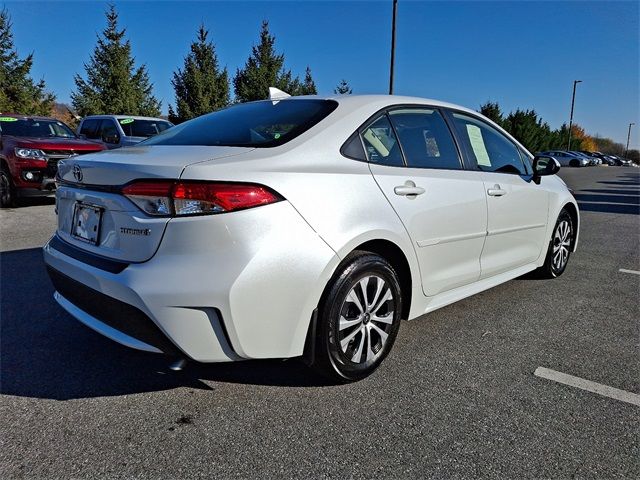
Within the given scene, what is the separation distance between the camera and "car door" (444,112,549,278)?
342 centimetres

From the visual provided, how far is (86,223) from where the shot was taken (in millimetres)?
2387

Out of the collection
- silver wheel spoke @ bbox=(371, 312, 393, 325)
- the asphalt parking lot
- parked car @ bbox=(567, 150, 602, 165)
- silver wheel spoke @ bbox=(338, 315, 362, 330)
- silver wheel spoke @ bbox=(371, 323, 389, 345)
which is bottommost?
the asphalt parking lot

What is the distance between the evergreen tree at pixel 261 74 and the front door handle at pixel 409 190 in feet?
105

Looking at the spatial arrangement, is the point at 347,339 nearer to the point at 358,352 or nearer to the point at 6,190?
the point at 358,352

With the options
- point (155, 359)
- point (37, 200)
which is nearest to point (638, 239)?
point (155, 359)

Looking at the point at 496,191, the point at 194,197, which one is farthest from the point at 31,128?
the point at 496,191

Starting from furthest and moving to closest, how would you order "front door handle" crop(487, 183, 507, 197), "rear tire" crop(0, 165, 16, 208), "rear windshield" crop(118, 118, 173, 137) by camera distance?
"rear windshield" crop(118, 118, 173, 137), "rear tire" crop(0, 165, 16, 208), "front door handle" crop(487, 183, 507, 197)

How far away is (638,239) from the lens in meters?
7.20

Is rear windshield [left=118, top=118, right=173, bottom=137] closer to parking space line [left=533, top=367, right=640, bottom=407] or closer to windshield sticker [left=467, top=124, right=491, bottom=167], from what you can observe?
windshield sticker [left=467, top=124, right=491, bottom=167]

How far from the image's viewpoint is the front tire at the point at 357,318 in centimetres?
234

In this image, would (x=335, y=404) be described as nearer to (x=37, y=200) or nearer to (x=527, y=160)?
(x=527, y=160)

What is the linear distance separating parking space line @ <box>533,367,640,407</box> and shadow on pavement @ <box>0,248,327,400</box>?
1.28 m

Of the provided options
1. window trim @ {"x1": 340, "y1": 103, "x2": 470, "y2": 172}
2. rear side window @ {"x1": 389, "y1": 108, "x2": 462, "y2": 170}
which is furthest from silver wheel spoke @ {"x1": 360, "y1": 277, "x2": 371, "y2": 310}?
rear side window @ {"x1": 389, "y1": 108, "x2": 462, "y2": 170}

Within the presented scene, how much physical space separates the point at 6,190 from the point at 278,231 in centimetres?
833
